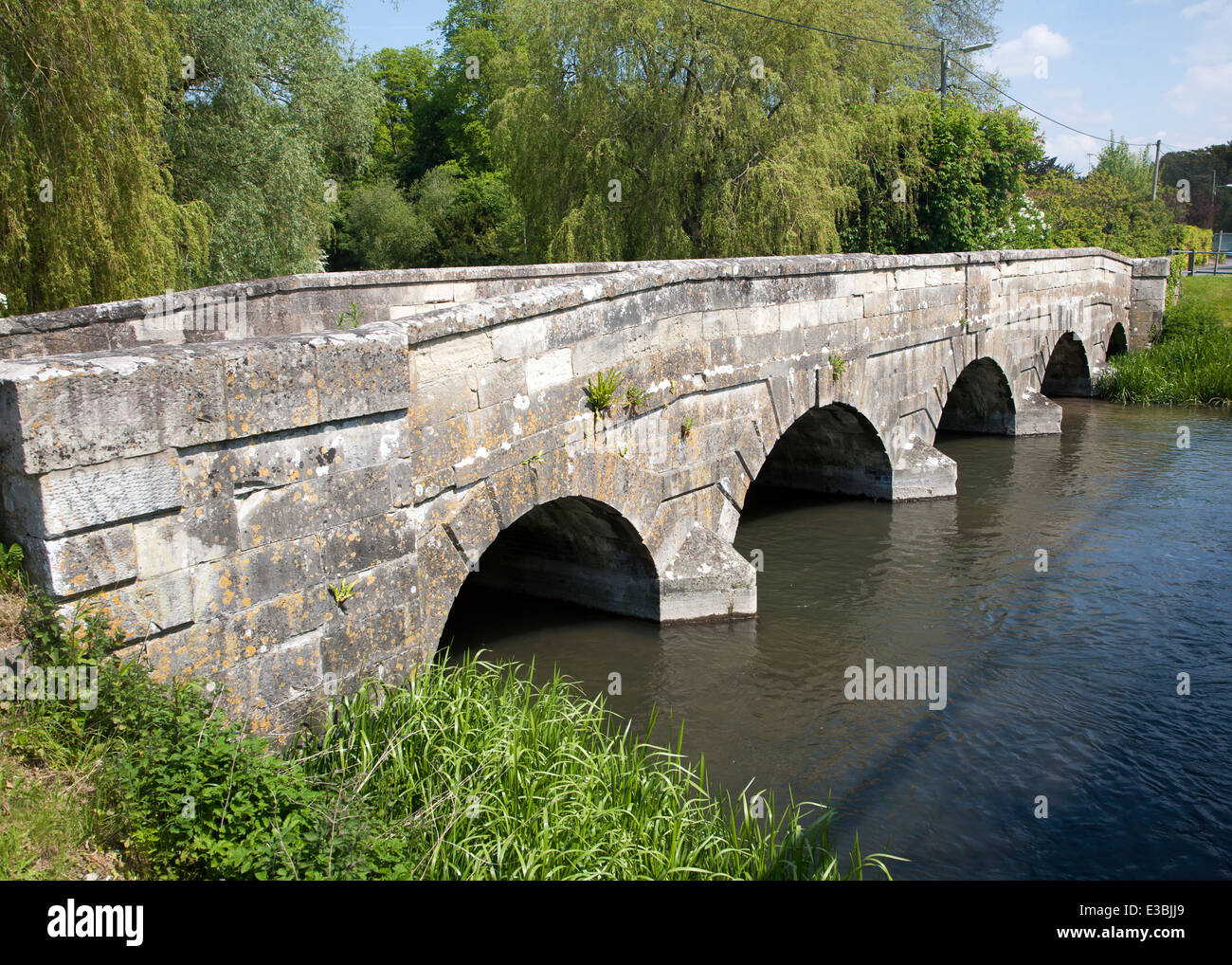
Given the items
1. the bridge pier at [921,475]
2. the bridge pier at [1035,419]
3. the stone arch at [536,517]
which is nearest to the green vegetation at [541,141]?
the bridge pier at [1035,419]

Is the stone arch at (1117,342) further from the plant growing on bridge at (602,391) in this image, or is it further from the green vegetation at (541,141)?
the plant growing on bridge at (602,391)

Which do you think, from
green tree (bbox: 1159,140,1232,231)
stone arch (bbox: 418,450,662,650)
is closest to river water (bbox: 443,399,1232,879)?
stone arch (bbox: 418,450,662,650)

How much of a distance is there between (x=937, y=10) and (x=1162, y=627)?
40648 mm

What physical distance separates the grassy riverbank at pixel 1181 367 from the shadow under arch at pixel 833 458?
10453 millimetres

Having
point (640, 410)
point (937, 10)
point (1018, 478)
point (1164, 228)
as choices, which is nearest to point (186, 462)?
point (640, 410)

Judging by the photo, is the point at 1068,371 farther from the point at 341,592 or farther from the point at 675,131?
the point at 341,592

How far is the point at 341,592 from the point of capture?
216 inches

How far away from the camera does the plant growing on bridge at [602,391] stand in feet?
24.9

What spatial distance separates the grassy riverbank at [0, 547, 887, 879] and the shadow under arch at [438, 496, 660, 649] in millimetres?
2810

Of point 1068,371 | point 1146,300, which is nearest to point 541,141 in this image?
point 1068,371

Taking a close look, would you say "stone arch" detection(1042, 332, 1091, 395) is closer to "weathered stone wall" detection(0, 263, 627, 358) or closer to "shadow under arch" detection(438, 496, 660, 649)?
"weathered stone wall" detection(0, 263, 627, 358)

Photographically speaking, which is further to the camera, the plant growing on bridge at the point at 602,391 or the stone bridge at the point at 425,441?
the plant growing on bridge at the point at 602,391

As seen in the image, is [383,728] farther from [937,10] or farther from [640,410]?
[937,10]

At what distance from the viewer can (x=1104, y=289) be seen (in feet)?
69.2
